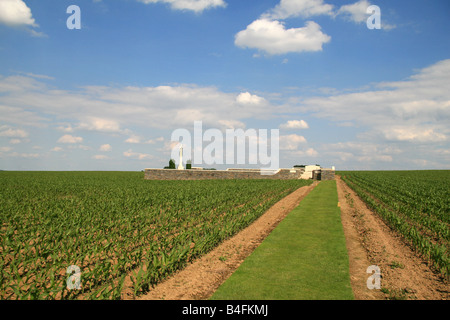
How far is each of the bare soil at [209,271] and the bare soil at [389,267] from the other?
3.08 m

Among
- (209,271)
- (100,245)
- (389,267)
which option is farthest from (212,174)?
(389,267)

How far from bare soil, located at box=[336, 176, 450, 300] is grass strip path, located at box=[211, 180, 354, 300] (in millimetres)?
320

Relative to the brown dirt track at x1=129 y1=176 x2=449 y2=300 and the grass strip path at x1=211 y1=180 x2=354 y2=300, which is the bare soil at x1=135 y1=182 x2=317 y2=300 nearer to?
the brown dirt track at x1=129 y1=176 x2=449 y2=300

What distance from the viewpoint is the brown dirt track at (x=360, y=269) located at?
6.37m

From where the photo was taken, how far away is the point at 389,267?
26.2ft

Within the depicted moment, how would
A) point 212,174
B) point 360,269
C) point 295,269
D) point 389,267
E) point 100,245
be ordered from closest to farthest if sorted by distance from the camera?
1. point 295,269
2. point 360,269
3. point 389,267
4. point 100,245
5. point 212,174

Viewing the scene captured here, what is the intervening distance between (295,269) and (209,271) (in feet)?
7.27

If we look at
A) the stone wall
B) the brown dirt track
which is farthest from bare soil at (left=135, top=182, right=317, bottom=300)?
the stone wall

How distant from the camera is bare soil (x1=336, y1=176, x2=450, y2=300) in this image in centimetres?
644

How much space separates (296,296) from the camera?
6.05 meters

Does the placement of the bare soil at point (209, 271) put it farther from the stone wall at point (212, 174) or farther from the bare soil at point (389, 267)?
the stone wall at point (212, 174)

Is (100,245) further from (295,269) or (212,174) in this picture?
(212,174)

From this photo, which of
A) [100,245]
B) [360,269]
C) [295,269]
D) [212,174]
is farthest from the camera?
[212,174]
